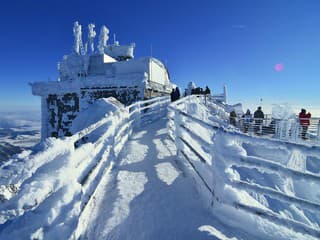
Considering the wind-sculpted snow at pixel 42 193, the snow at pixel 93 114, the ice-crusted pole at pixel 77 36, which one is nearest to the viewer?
the wind-sculpted snow at pixel 42 193

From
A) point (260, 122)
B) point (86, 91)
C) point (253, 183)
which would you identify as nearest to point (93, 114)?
point (253, 183)

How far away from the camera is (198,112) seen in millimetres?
11695

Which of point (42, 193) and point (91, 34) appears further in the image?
point (91, 34)

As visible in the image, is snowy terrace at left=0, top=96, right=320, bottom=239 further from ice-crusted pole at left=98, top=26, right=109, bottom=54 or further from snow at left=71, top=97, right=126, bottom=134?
ice-crusted pole at left=98, top=26, right=109, bottom=54

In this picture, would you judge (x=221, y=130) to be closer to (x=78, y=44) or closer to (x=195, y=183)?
(x=195, y=183)

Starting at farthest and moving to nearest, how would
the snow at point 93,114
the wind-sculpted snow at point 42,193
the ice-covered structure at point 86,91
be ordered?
the ice-covered structure at point 86,91
the snow at point 93,114
the wind-sculpted snow at point 42,193

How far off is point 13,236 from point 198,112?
10.7m

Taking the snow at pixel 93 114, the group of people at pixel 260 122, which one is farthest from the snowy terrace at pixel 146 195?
the group of people at pixel 260 122

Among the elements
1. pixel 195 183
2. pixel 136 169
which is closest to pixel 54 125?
pixel 136 169

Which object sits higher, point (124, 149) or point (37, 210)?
point (37, 210)

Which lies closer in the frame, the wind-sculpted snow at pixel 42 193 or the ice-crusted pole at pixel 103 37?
the wind-sculpted snow at pixel 42 193

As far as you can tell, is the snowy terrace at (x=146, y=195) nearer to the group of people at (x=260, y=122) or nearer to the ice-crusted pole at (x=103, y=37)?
the group of people at (x=260, y=122)

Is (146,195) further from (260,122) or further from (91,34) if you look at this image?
(91,34)

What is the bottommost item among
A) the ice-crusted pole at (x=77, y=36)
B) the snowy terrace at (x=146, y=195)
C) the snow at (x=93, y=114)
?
the snowy terrace at (x=146, y=195)
